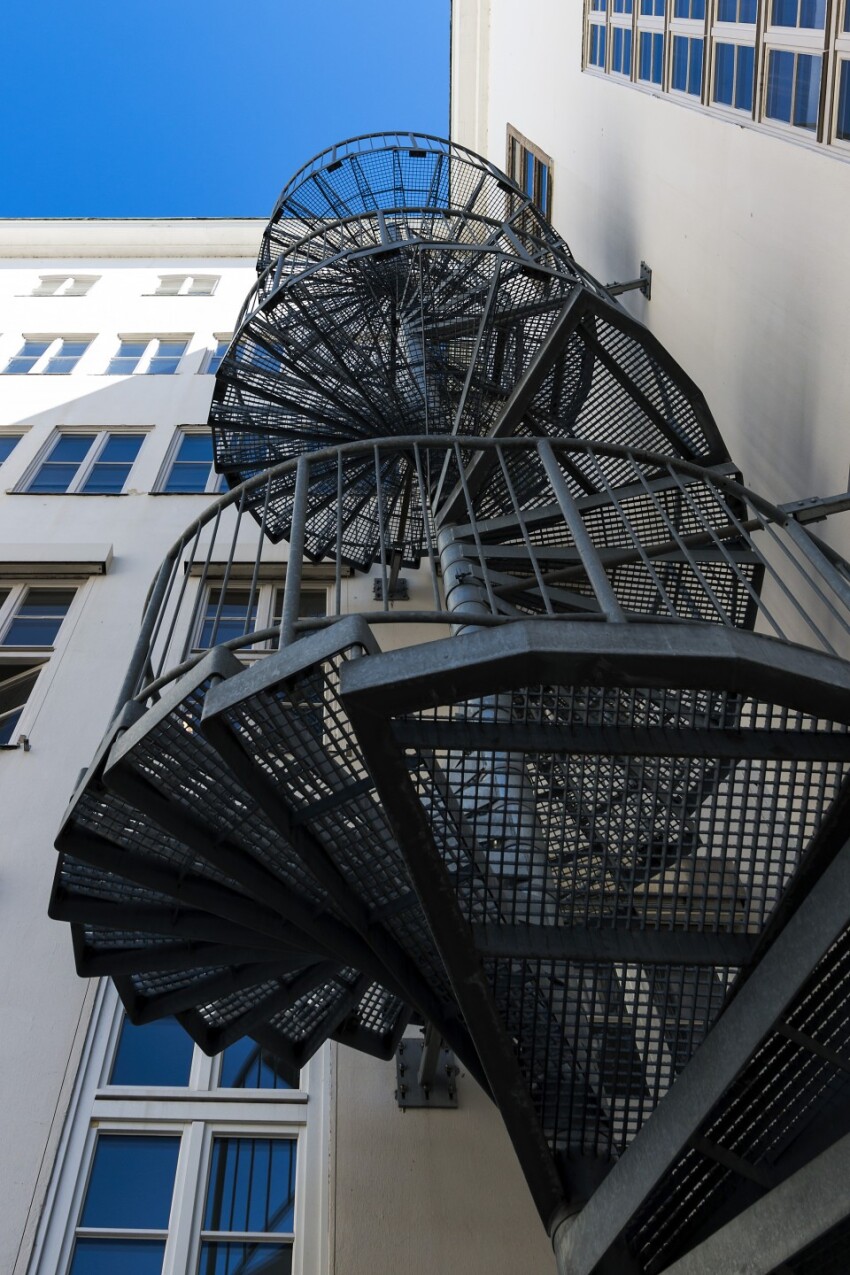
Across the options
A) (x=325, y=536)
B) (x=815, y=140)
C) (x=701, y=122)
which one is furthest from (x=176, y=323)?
(x=815, y=140)

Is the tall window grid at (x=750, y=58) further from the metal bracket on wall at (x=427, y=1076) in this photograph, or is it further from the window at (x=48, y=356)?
the window at (x=48, y=356)

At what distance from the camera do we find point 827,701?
409 cm

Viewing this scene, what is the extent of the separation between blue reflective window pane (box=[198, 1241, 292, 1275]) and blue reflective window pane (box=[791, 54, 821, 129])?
24.9 ft

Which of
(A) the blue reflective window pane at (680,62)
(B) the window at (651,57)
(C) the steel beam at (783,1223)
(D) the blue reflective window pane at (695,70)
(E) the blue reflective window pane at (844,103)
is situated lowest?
(C) the steel beam at (783,1223)

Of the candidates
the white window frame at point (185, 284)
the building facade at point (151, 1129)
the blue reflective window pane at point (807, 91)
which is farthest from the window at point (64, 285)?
the blue reflective window pane at point (807, 91)

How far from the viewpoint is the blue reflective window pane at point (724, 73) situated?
377 inches

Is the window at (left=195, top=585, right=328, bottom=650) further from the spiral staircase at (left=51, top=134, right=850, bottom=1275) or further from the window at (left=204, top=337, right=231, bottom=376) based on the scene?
the window at (left=204, top=337, right=231, bottom=376)

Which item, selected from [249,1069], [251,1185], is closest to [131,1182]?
[251,1185]

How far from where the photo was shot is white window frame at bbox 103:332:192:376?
16.0 m

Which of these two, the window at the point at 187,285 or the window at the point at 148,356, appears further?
the window at the point at 187,285

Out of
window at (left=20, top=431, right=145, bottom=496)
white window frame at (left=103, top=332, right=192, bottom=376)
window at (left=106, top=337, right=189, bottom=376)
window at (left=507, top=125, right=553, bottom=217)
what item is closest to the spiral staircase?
window at (left=20, top=431, right=145, bottom=496)

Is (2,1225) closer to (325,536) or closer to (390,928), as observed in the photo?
(390,928)

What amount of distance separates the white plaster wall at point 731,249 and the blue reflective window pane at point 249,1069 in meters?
4.96

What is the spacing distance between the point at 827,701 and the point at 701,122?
7.85 metres
